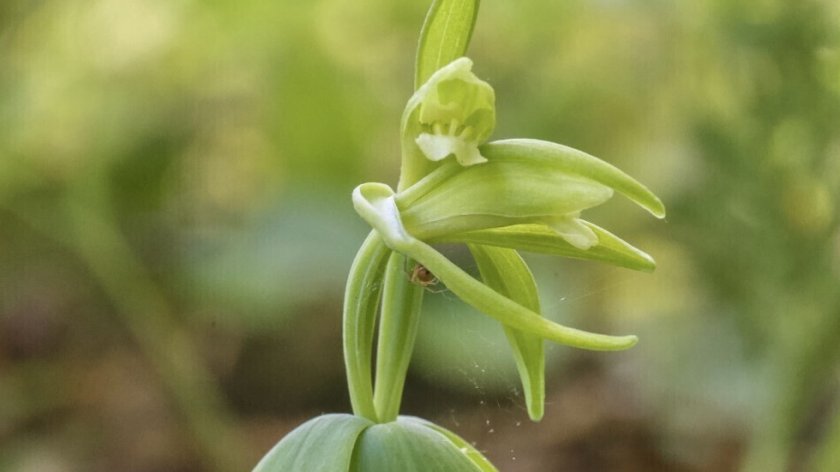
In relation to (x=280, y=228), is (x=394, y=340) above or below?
above

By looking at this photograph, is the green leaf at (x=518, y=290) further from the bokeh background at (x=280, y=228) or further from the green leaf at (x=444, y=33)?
the bokeh background at (x=280, y=228)

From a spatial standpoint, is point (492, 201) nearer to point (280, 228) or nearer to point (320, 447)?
point (320, 447)

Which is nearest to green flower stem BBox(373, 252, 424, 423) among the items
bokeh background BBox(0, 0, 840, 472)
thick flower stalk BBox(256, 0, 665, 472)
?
thick flower stalk BBox(256, 0, 665, 472)

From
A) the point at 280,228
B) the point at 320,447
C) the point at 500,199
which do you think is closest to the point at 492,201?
the point at 500,199

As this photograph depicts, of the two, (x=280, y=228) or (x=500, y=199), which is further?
(x=280, y=228)

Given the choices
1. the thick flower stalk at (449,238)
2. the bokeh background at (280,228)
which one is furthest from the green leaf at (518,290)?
the bokeh background at (280,228)

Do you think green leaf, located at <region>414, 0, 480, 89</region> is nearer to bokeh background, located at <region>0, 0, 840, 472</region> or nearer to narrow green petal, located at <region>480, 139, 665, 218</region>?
narrow green petal, located at <region>480, 139, 665, 218</region>

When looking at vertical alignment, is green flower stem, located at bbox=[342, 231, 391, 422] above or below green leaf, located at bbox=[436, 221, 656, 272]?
below
